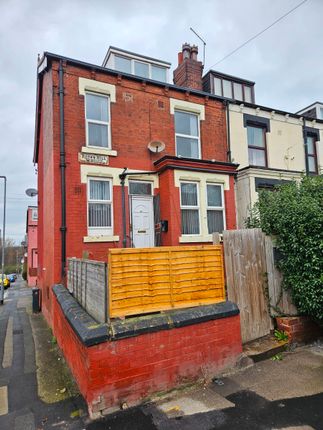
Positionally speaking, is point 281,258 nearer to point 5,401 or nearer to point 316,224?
point 316,224

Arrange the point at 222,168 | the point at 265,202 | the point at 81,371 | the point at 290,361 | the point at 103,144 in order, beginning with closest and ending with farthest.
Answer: the point at 81,371, the point at 290,361, the point at 265,202, the point at 103,144, the point at 222,168

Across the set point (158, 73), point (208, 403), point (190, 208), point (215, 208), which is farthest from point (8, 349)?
point (158, 73)

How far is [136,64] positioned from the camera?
12.0 metres

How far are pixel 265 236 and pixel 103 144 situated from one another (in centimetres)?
562

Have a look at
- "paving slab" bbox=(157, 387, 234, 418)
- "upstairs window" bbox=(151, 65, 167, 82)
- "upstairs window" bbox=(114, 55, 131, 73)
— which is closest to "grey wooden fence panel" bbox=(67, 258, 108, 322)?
"paving slab" bbox=(157, 387, 234, 418)

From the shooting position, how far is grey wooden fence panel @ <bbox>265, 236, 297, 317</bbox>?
5699 millimetres

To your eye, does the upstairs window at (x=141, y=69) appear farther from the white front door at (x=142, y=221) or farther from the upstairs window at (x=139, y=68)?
the white front door at (x=142, y=221)

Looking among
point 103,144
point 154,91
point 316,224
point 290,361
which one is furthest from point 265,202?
point 154,91

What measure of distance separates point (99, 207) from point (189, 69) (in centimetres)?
717

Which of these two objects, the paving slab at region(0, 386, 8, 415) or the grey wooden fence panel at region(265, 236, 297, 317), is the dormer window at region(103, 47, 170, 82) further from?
the paving slab at region(0, 386, 8, 415)

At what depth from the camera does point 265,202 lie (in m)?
6.64

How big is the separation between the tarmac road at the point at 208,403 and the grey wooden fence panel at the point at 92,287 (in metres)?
1.16

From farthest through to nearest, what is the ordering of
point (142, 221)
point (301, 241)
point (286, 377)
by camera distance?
point (142, 221) → point (301, 241) → point (286, 377)

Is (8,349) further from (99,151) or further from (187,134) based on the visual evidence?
(187,134)
